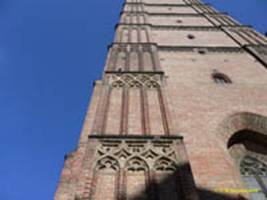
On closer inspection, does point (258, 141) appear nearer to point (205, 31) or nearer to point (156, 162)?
point (156, 162)

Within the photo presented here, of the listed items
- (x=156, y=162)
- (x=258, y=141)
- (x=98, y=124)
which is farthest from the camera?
(x=258, y=141)

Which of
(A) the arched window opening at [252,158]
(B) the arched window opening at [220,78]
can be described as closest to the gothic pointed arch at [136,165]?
(A) the arched window opening at [252,158]

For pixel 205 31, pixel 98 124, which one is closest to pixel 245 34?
pixel 205 31

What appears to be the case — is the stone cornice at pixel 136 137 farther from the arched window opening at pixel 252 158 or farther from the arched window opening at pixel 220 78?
the arched window opening at pixel 220 78

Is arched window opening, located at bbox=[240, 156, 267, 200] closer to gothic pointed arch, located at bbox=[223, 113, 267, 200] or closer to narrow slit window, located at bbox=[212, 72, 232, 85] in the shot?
gothic pointed arch, located at bbox=[223, 113, 267, 200]

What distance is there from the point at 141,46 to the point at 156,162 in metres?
6.99

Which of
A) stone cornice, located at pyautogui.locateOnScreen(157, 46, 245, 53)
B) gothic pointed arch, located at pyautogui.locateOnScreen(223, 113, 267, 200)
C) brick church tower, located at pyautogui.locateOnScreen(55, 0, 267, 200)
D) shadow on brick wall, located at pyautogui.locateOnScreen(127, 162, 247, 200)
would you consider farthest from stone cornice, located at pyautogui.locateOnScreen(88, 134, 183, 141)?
stone cornice, located at pyautogui.locateOnScreen(157, 46, 245, 53)

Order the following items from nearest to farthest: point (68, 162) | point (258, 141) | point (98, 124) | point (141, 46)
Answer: point (68, 162) < point (98, 124) < point (258, 141) < point (141, 46)

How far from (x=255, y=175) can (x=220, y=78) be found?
3.75 m

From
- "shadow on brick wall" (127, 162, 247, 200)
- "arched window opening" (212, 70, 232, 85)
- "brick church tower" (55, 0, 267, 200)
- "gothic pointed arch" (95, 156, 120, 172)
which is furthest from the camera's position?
"arched window opening" (212, 70, 232, 85)

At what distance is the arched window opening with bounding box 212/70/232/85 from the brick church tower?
30 mm

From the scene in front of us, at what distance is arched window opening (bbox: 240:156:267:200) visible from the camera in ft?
19.4

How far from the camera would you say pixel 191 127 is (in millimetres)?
6652

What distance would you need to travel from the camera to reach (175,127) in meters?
5.95
